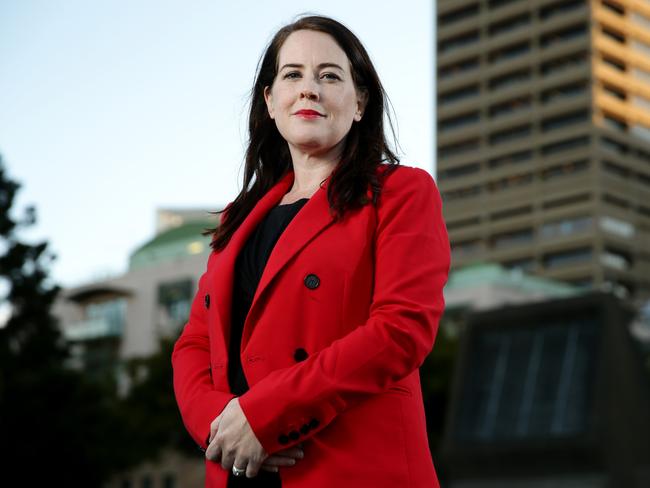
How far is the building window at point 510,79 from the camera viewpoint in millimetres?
92500

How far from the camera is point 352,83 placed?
3.01m

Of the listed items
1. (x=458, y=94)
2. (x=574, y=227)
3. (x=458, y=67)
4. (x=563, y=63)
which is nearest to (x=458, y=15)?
(x=458, y=67)

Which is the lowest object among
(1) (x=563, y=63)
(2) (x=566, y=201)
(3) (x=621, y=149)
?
(2) (x=566, y=201)

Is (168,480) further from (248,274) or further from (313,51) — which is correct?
(313,51)

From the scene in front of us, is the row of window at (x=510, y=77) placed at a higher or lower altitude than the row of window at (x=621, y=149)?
higher

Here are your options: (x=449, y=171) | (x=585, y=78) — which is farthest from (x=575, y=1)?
(x=449, y=171)

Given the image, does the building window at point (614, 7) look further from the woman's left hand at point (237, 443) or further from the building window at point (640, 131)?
the woman's left hand at point (237, 443)

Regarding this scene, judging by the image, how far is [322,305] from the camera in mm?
2725

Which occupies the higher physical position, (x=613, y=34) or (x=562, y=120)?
(x=613, y=34)

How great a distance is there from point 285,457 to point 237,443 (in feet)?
0.41

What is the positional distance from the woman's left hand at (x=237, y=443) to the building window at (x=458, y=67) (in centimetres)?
9384

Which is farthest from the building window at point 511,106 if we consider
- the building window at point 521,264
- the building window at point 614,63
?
the building window at point 521,264

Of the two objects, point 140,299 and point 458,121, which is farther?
point 458,121

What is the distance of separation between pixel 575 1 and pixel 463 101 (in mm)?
12051
